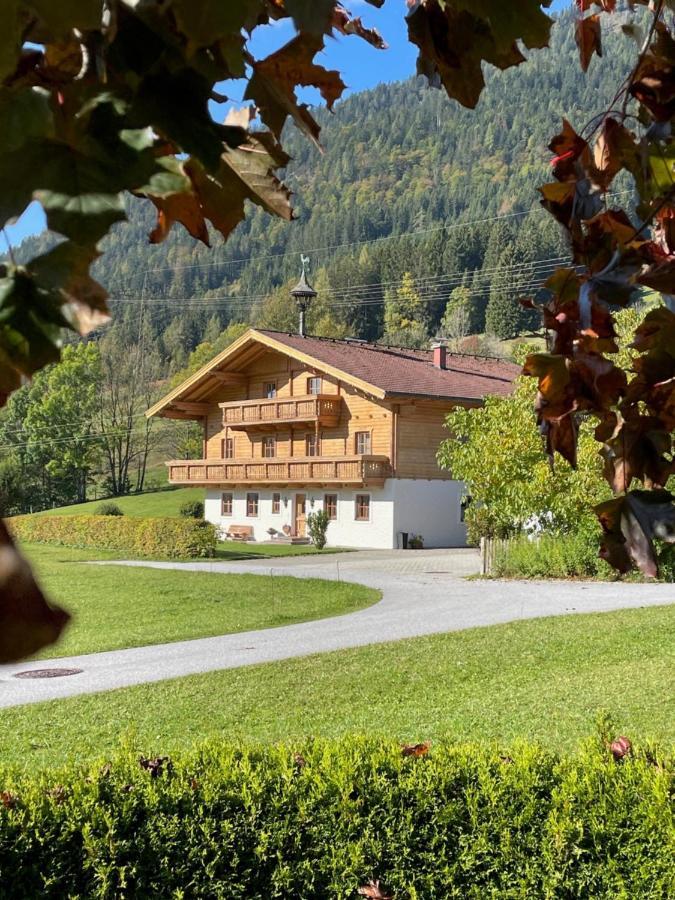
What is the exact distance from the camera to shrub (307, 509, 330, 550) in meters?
29.8

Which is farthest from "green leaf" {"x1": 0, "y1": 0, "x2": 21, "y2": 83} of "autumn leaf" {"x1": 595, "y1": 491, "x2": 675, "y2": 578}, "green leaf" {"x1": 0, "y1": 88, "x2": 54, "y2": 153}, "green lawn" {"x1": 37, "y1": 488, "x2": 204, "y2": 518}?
"green lawn" {"x1": 37, "y1": 488, "x2": 204, "y2": 518}

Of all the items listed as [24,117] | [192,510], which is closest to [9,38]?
[24,117]

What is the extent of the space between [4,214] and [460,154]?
162 m

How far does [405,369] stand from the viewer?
32531 mm

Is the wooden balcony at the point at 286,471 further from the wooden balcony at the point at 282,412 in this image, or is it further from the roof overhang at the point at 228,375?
the roof overhang at the point at 228,375

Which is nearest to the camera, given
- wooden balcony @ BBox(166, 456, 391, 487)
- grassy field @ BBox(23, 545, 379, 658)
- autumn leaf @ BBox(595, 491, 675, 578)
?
autumn leaf @ BBox(595, 491, 675, 578)

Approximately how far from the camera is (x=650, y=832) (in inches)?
143

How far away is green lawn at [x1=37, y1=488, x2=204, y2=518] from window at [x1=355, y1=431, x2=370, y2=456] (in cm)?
1758

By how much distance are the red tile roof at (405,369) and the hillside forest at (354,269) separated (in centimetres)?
701

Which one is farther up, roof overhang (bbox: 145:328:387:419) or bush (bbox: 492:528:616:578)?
roof overhang (bbox: 145:328:387:419)

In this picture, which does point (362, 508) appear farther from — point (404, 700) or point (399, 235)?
point (399, 235)

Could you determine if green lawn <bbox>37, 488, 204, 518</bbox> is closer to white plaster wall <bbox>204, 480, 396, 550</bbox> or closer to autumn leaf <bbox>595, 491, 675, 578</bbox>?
white plaster wall <bbox>204, 480, 396, 550</bbox>

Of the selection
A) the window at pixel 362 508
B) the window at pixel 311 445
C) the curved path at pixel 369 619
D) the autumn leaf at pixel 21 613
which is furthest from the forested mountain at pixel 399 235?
the autumn leaf at pixel 21 613

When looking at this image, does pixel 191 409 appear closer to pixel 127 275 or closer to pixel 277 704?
pixel 277 704
